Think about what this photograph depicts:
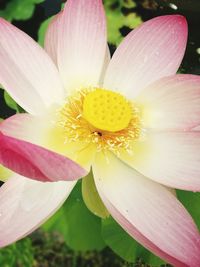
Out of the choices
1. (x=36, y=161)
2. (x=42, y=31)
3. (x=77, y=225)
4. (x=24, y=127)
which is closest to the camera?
(x=36, y=161)

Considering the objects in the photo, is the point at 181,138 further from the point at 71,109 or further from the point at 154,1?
the point at 154,1

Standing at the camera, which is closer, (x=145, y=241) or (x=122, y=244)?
(x=145, y=241)

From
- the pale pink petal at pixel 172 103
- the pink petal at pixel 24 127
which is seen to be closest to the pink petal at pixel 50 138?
the pink petal at pixel 24 127

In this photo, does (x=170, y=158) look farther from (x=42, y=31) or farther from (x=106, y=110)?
(x=42, y=31)

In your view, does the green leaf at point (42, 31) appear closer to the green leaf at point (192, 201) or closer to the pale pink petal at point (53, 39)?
the pale pink petal at point (53, 39)

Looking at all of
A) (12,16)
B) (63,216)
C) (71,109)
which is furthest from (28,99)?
(12,16)

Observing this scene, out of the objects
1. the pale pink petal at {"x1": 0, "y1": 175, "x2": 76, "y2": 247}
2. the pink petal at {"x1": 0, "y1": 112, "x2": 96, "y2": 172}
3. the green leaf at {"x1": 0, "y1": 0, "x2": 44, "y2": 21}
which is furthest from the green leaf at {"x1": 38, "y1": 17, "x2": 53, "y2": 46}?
the pale pink petal at {"x1": 0, "y1": 175, "x2": 76, "y2": 247}

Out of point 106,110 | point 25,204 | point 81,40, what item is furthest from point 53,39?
point 25,204

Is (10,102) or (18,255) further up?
(10,102)
